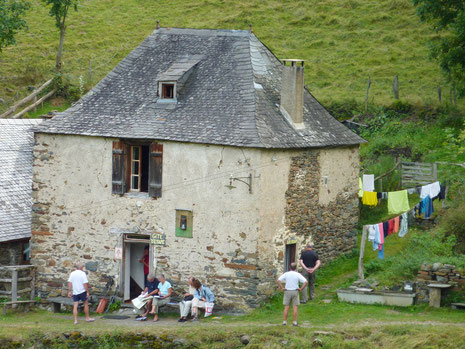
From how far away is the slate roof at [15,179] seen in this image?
2422 centimetres

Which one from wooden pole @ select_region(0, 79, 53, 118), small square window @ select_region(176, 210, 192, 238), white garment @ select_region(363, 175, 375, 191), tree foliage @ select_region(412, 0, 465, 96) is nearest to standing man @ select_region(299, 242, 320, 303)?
small square window @ select_region(176, 210, 192, 238)

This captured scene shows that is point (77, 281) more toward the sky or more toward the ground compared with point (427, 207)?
more toward the ground

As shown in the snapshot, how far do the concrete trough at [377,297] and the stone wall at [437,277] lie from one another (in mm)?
268

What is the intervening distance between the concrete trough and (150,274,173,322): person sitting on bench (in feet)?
14.4

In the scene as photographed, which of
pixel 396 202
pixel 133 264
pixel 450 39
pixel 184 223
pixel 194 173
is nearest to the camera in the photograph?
pixel 194 173

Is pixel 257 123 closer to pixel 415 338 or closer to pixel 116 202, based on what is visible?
pixel 116 202

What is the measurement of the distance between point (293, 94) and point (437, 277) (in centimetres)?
623

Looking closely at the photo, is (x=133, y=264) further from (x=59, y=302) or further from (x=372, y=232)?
(x=372, y=232)

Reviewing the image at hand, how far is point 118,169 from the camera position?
2158 centimetres

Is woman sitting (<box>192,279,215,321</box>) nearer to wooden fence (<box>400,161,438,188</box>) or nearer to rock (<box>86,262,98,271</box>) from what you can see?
rock (<box>86,262,98,271</box>)

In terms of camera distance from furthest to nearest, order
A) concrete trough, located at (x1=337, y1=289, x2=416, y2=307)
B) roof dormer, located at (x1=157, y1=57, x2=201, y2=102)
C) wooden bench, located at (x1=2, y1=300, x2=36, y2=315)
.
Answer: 1. roof dormer, located at (x1=157, y1=57, x2=201, y2=102)
2. wooden bench, located at (x1=2, y1=300, x2=36, y2=315)
3. concrete trough, located at (x1=337, y1=289, x2=416, y2=307)

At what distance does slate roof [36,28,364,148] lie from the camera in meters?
20.9

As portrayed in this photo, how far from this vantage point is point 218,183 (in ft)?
67.5

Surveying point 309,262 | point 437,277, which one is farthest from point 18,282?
A: point 437,277
